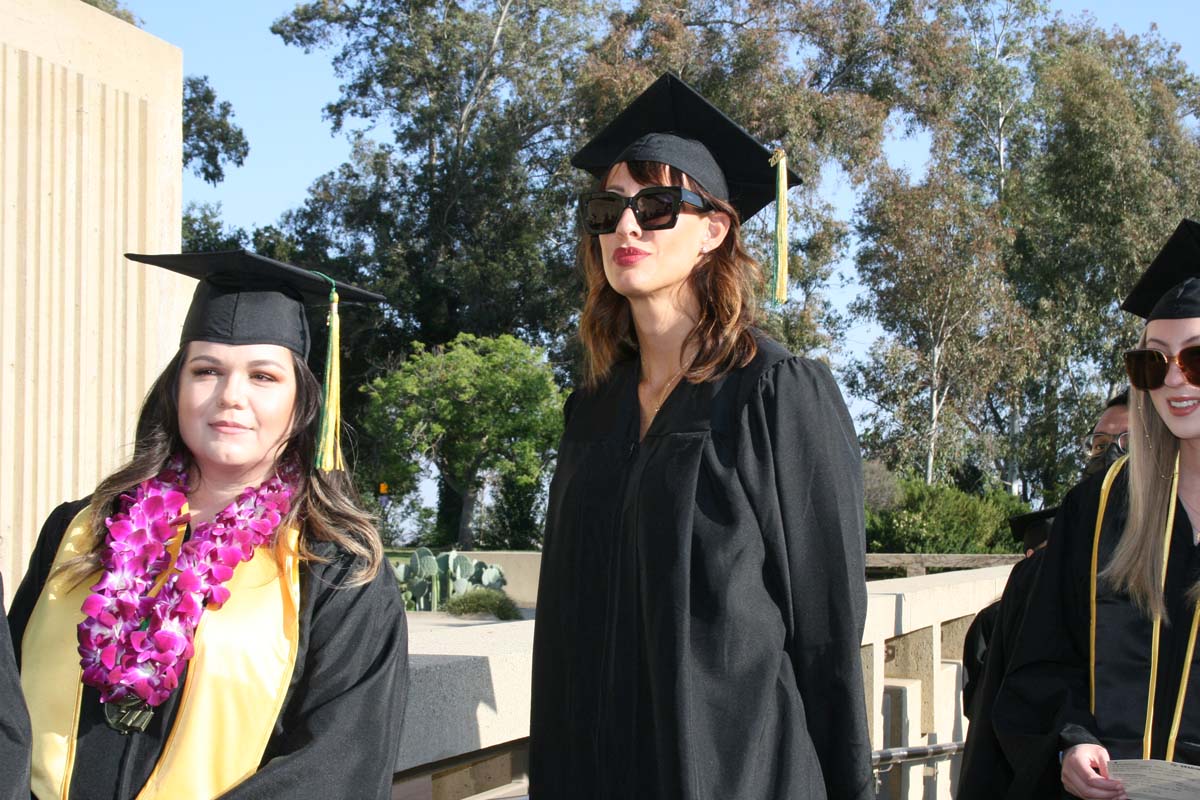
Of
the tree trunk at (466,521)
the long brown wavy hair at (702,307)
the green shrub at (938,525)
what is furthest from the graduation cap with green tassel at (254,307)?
the tree trunk at (466,521)

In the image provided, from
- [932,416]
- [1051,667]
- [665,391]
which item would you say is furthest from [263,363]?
[932,416]

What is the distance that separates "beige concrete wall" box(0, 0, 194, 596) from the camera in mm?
4875

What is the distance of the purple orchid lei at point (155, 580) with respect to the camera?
7.42ft

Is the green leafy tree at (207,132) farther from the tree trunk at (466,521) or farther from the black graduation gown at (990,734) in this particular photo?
the black graduation gown at (990,734)

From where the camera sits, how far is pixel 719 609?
2.33 metres

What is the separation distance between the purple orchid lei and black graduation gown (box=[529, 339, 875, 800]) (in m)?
0.68

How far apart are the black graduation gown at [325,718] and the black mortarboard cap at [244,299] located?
500mm

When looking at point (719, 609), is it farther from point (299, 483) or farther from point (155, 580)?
point (155, 580)

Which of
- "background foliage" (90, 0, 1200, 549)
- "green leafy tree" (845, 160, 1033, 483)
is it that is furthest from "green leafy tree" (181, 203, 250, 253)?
"green leafy tree" (845, 160, 1033, 483)

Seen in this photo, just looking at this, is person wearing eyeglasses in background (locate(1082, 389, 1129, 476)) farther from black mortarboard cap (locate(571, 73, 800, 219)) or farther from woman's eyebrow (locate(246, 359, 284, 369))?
woman's eyebrow (locate(246, 359, 284, 369))

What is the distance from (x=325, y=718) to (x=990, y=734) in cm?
182

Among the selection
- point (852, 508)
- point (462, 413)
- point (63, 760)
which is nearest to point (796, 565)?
point (852, 508)

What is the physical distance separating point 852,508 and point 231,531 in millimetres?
1259

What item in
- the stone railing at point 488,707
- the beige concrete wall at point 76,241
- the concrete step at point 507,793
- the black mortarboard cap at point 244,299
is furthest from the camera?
the beige concrete wall at point 76,241
